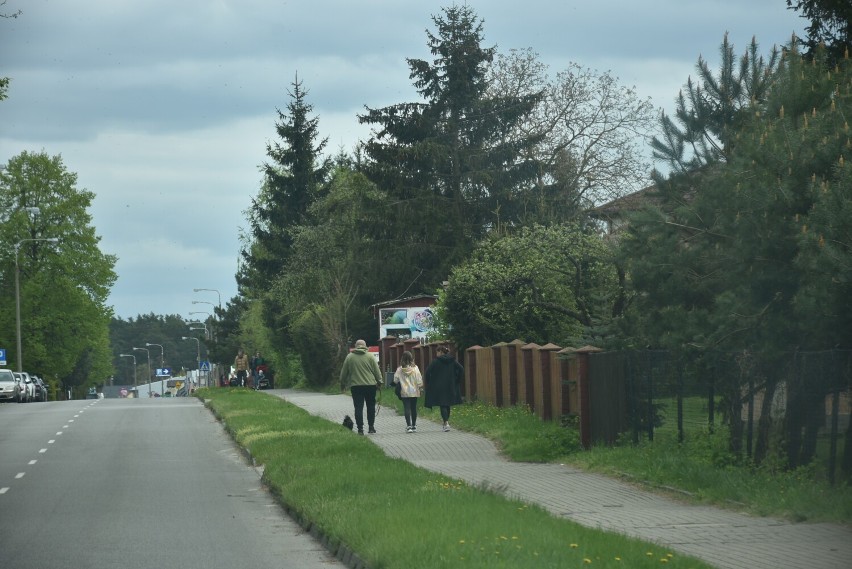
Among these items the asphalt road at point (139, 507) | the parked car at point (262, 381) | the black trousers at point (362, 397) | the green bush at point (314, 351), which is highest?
the green bush at point (314, 351)

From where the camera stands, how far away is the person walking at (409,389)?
25.1 metres

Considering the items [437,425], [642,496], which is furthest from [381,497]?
[437,425]

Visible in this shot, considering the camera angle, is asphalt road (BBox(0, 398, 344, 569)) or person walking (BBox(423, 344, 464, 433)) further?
person walking (BBox(423, 344, 464, 433))

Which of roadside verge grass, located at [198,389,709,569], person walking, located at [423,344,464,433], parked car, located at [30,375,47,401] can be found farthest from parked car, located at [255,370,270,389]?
roadside verge grass, located at [198,389,709,569]

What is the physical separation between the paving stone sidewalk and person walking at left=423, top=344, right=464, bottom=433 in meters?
4.02

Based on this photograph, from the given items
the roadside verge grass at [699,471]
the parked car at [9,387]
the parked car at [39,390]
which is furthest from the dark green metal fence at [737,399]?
the parked car at [39,390]

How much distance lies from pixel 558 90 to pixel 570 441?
35023 millimetres

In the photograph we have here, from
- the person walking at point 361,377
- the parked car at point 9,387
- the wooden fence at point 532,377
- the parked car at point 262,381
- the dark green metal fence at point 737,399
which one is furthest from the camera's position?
the parked car at point 262,381

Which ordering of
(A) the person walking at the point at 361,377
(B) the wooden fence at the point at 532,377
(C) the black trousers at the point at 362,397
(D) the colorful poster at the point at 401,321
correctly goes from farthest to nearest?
(D) the colorful poster at the point at 401,321 < (C) the black trousers at the point at 362,397 < (A) the person walking at the point at 361,377 < (B) the wooden fence at the point at 532,377

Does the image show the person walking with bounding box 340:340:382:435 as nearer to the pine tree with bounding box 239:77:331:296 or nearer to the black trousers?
the black trousers

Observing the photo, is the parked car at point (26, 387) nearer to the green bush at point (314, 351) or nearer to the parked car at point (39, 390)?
the parked car at point (39, 390)

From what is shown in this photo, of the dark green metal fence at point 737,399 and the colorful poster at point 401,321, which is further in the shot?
the colorful poster at point 401,321

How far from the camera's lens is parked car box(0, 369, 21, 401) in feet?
195

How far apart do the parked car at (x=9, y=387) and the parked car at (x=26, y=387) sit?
0.50 m
